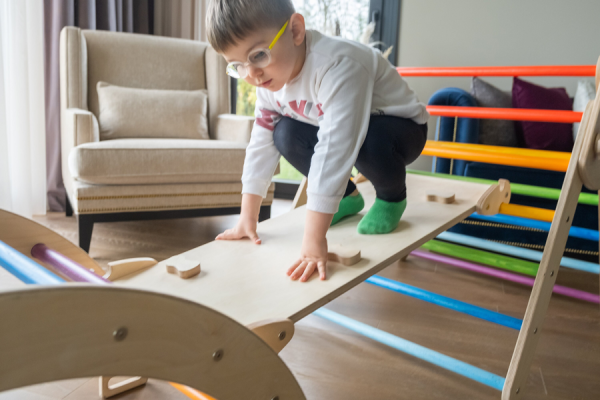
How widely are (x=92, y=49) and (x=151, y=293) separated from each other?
205 centimetres

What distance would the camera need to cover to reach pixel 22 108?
Answer: 6.70 feet

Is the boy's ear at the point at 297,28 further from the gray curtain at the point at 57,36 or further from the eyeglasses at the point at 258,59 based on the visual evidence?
the gray curtain at the point at 57,36

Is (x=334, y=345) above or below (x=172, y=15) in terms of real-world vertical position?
below

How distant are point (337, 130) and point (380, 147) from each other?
157 millimetres

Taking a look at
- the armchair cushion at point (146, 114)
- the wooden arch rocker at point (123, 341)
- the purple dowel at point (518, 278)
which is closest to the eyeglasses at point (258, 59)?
the wooden arch rocker at point (123, 341)

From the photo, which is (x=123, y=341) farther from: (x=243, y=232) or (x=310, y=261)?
(x=243, y=232)

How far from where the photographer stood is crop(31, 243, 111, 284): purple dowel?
614mm

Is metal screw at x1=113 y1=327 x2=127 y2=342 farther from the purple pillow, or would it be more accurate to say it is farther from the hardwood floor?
the purple pillow

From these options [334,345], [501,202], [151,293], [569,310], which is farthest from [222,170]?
[151,293]

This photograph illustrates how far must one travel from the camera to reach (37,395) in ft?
2.89

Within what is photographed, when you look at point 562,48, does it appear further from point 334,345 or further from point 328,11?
point 334,345

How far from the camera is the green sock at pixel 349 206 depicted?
107 cm

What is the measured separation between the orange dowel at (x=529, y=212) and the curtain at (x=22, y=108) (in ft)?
6.34

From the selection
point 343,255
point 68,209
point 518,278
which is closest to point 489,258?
point 518,278
